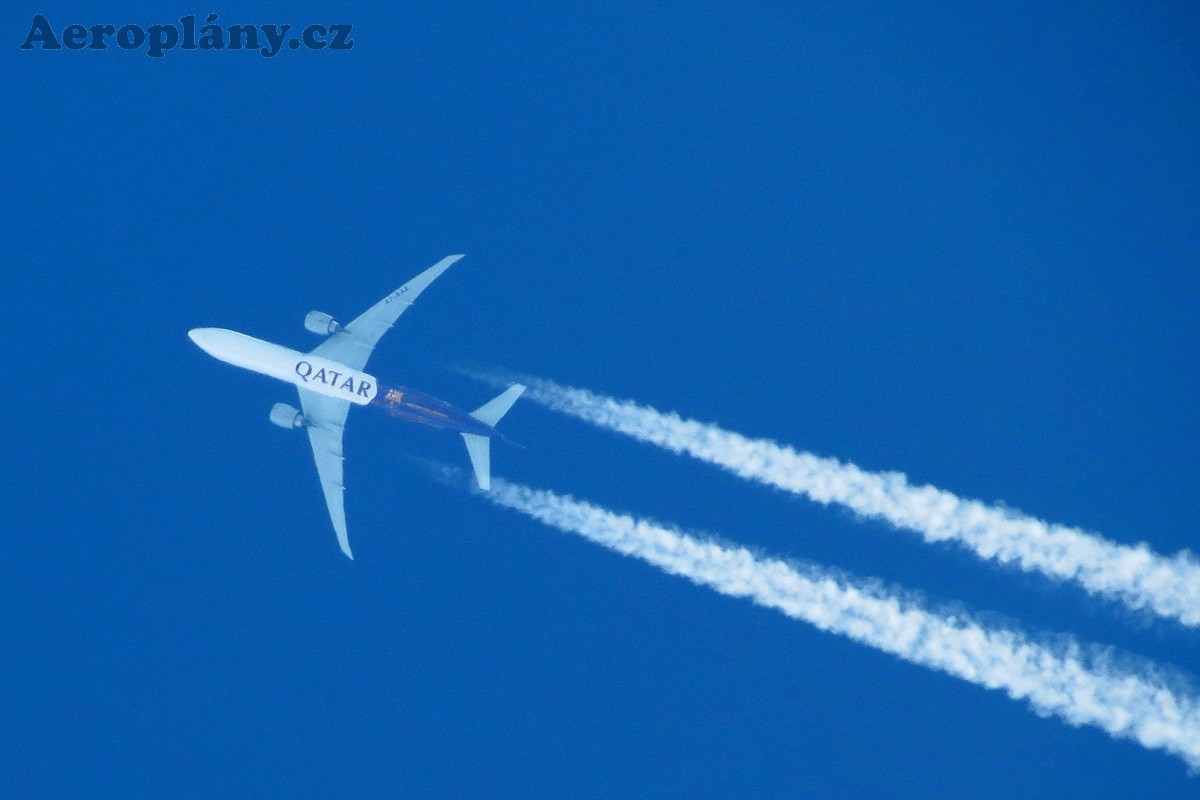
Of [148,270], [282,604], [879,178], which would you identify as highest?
[879,178]

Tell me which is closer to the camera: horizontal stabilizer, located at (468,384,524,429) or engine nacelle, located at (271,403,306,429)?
horizontal stabilizer, located at (468,384,524,429)

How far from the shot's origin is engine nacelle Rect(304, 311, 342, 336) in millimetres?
36688

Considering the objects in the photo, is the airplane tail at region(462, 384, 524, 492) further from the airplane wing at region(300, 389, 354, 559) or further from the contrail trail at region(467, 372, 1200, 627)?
the airplane wing at region(300, 389, 354, 559)

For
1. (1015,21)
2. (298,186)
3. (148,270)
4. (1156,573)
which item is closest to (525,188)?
(298,186)

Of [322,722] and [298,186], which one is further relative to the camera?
[298,186]

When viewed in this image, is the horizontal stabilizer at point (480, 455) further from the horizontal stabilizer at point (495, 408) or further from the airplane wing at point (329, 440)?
the airplane wing at point (329, 440)

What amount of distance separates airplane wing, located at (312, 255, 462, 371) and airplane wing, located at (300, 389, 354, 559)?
1521 millimetres

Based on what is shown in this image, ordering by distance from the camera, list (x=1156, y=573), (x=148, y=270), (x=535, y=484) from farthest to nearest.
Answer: (x=148, y=270), (x=535, y=484), (x=1156, y=573)

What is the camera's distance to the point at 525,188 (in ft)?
129

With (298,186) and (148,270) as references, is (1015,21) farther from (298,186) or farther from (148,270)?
(148,270)

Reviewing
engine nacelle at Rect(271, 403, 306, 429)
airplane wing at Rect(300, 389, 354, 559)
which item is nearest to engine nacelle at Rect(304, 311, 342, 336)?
airplane wing at Rect(300, 389, 354, 559)

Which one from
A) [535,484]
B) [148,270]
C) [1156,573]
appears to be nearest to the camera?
[1156,573]

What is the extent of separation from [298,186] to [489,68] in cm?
832

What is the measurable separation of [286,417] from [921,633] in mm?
22045
